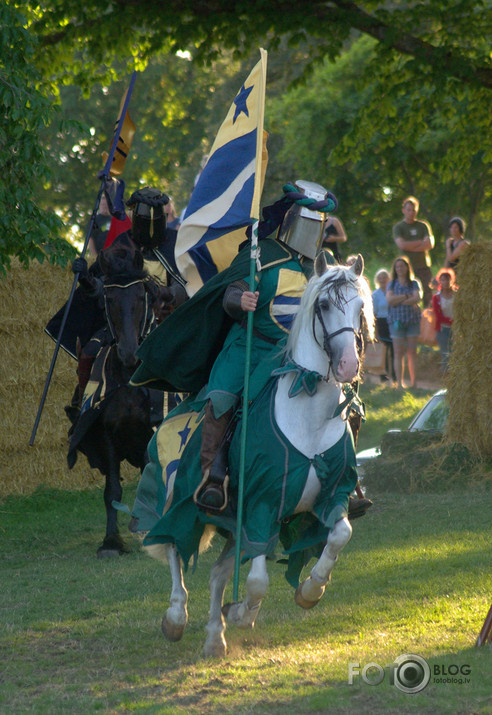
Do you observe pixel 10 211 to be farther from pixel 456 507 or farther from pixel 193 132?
pixel 193 132

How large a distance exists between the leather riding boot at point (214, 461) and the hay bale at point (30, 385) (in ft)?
24.1

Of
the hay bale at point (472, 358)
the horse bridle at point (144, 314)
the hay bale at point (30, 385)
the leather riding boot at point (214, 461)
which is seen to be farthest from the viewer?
the hay bale at point (30, 385)

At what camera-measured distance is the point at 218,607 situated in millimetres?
6645

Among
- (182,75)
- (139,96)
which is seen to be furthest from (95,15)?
(182,75)

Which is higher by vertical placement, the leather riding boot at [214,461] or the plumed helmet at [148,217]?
the plumed helmet at [148,217]

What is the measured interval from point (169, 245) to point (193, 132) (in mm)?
26674

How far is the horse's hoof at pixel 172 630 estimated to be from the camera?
657cm

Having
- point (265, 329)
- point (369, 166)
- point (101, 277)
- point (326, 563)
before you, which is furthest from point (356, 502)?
point (369, 166)

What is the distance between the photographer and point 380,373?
67.2ft

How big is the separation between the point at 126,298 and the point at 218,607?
132 inches

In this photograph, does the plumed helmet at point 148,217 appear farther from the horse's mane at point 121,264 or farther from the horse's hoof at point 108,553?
the horse's hoof at point 108,553

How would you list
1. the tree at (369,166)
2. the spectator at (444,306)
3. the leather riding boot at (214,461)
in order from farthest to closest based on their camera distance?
the tree at (369,166) < the spectator at (444,306) < the leather riding boot at (214,461)

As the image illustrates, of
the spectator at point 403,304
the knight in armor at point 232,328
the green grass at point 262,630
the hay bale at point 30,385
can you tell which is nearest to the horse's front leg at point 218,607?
the green grass at point 262,630

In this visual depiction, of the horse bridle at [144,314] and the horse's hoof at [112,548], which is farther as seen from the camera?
the horse's hoof at [112,548]
